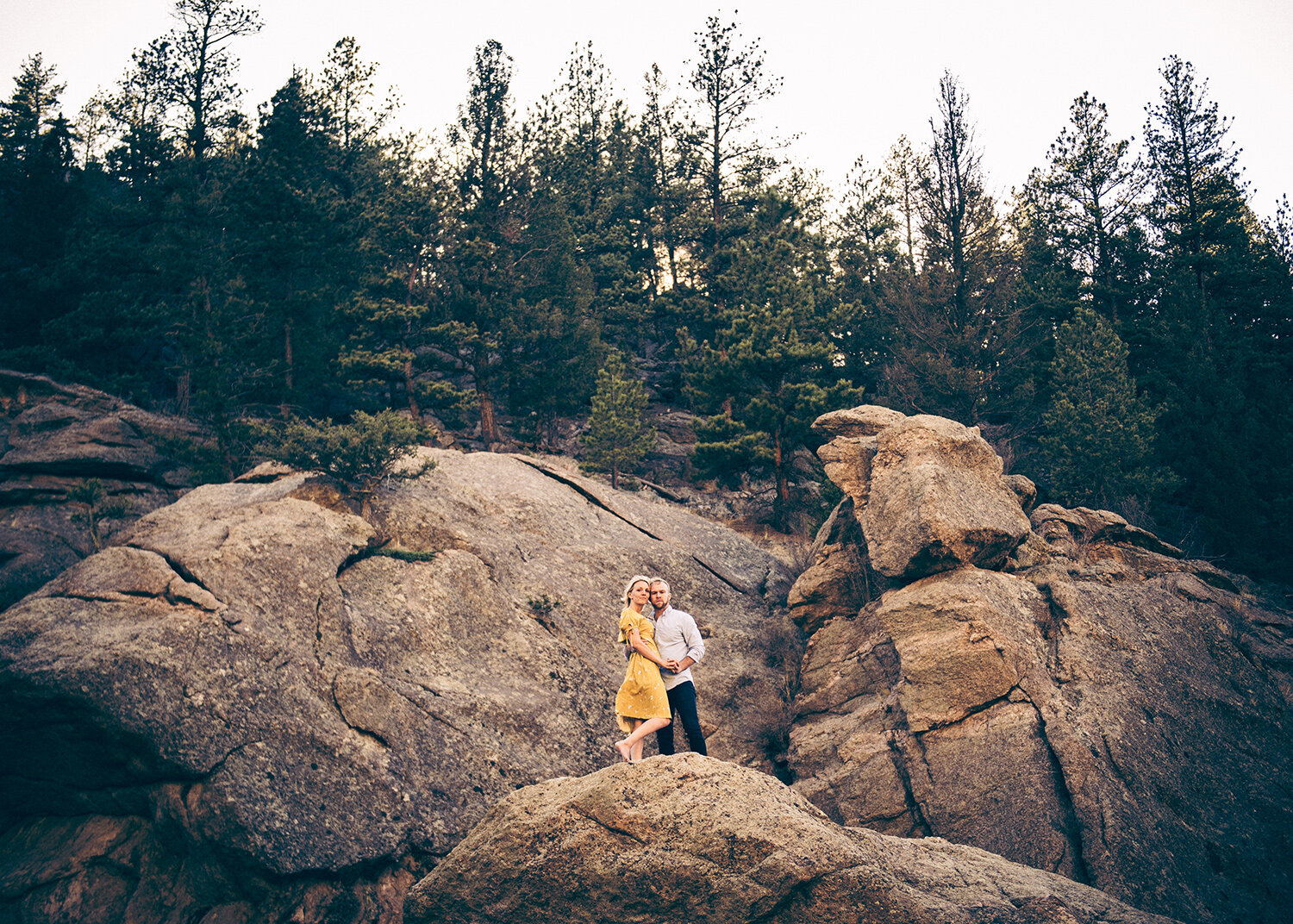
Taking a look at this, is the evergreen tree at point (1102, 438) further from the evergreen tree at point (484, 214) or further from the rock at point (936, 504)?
the evergreen tree at point (484, 214)

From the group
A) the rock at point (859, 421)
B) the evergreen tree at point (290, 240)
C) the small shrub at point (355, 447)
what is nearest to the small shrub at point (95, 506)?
the small shrub at point (355, 447)

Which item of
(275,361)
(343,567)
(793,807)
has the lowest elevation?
(793,807)

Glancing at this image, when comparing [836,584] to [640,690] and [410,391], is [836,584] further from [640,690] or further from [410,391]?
[410,391]

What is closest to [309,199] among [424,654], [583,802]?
[424,654]

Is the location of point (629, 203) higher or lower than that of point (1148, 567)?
higher

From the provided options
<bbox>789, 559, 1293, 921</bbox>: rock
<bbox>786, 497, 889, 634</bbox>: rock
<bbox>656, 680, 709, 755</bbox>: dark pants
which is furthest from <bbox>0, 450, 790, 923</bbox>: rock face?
<bbox>656, 680, 709, 755</bbox>: dark pants

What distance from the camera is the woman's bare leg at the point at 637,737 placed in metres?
6.70

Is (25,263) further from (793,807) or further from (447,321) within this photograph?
(793,807)

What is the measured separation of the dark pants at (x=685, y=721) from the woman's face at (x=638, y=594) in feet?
2.92

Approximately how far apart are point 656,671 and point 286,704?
4539 mm

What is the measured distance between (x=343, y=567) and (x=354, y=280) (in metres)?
22.3

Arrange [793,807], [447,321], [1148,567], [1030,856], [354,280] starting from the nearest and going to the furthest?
[793,807]
[1030,856]
[1148,567]
[447,321]
[354,280]

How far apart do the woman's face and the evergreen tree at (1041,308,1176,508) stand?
1631 cm

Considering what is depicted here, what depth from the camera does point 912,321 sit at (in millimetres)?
24344
